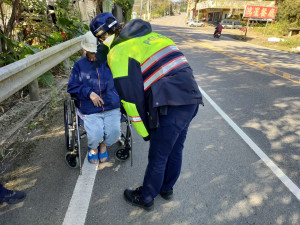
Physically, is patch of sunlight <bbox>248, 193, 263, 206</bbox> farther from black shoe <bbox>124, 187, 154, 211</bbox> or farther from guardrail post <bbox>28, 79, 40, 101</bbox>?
guardrail post <bbox>28, 79, 40, 101</bbox>

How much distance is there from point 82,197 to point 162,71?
5.27 feet

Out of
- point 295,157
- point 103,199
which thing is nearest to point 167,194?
point 103,199

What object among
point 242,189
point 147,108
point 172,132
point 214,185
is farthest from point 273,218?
point 147,108

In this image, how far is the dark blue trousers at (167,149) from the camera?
6.49 ft

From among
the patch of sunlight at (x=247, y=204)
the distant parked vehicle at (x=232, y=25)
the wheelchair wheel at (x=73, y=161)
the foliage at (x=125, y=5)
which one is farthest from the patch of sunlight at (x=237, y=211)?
the distant parked vehicle at (x=232, y=25)

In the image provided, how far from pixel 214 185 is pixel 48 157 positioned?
215 cm

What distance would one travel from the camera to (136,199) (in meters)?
2.38

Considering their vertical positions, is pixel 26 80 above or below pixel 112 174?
above

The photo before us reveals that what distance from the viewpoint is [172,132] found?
6.56 ft

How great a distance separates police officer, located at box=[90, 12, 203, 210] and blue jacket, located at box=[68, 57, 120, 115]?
82 centimetres

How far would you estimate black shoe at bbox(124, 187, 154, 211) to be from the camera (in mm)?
2369

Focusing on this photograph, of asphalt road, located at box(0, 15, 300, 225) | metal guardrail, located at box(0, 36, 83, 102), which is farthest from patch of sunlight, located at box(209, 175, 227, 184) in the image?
metal guardrail, located at box(0, 36, 83, 102)

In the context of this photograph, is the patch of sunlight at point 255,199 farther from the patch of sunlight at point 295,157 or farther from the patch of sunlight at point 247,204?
the patch of sunlight at point 295,157

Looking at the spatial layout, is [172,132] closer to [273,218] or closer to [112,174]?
[112,174]
